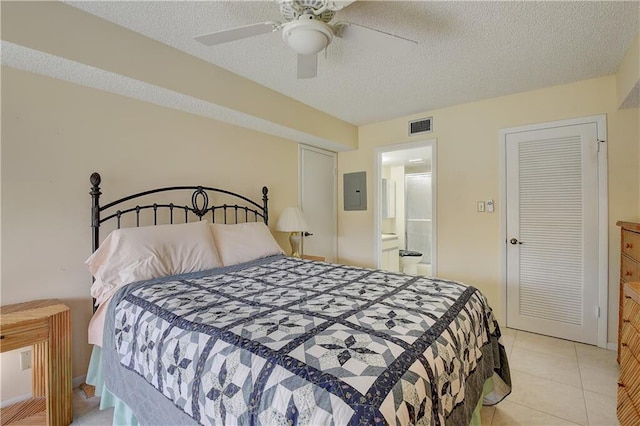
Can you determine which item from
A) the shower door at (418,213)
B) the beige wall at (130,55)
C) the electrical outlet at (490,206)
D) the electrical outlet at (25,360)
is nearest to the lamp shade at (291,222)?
the beige wall at (130,55)

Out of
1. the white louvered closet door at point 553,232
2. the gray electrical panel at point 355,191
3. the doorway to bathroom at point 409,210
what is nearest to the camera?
the white louvered closet door at point 553,232

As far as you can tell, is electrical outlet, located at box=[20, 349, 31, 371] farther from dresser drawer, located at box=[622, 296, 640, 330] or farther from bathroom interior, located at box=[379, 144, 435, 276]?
bathroom interior, located at box=[379, 144, 435, 276]

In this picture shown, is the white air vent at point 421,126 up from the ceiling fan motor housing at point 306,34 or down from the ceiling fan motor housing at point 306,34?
up

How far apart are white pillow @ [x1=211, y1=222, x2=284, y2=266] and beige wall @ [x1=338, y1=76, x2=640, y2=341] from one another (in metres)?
2.15

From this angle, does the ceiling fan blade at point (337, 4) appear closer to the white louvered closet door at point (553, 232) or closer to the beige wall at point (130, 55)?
the beige wall at point (130, 55)

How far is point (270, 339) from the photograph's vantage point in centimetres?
109

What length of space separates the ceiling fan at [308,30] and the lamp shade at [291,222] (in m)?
1.95

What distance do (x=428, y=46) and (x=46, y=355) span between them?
10.4ft

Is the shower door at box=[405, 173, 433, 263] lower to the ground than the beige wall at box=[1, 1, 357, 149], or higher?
lower

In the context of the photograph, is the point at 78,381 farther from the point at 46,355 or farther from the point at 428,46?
the point at 428,46

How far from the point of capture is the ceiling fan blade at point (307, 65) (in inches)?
69.5

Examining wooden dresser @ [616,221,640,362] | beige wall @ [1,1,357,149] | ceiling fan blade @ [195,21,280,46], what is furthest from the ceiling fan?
wooden dresser @ [616,221,640,362]

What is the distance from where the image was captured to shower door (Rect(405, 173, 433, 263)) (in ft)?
18.6

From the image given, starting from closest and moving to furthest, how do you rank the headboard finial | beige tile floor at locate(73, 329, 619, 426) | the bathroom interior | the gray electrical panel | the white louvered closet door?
1. beige tile floor at locate(73, 329, 619, 426)
2. the headboard finial
3. the white louvered closet door
4. the gray electrical panel
5. the bathroom interior
